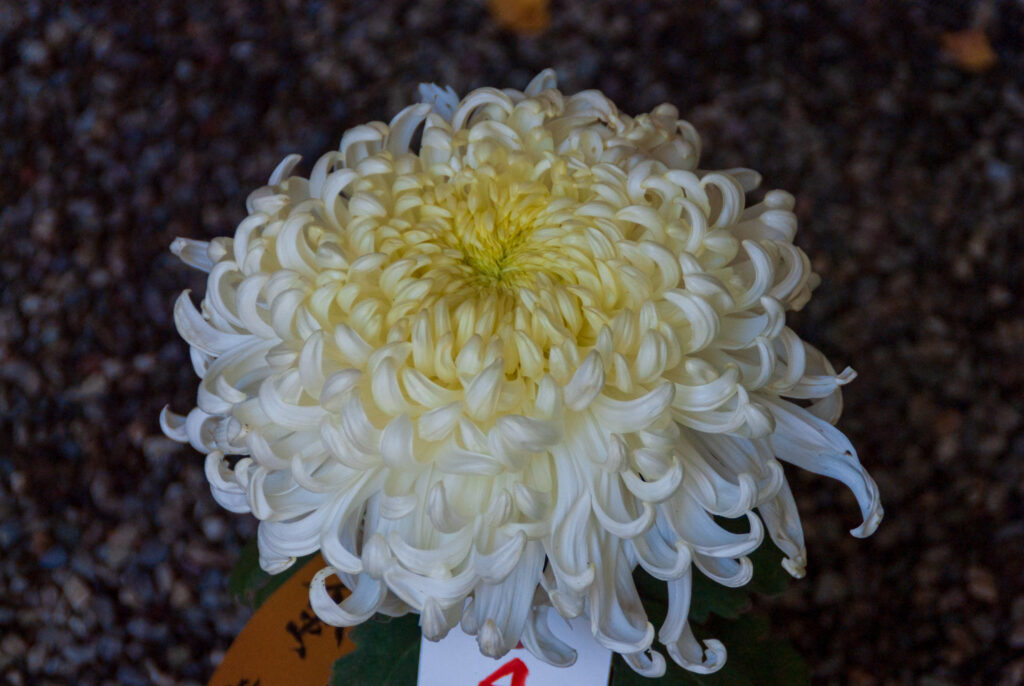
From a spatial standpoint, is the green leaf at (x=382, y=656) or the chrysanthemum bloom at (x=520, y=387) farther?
the green leaf at (x=382, y=656)

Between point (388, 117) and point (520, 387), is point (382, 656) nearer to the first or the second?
point (520, 387)

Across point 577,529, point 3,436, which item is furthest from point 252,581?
point 3,436

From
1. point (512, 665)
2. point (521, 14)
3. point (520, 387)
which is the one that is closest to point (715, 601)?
point (512, 665)

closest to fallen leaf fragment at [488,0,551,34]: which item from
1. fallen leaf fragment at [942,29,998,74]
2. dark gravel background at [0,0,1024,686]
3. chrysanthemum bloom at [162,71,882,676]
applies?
dark gravel background at [0,0,1024,686]

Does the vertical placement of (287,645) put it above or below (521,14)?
below

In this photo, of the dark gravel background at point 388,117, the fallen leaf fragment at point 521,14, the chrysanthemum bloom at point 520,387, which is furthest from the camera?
the fallen leaf fragment at point 521,14

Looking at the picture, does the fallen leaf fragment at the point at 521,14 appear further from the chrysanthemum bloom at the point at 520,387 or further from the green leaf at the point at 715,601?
the green leaf at the point at 715,601

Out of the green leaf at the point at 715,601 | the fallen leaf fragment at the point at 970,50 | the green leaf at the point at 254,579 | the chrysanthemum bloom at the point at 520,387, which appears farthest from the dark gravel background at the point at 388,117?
the chrysanthemum bloom at the point at 520,387
